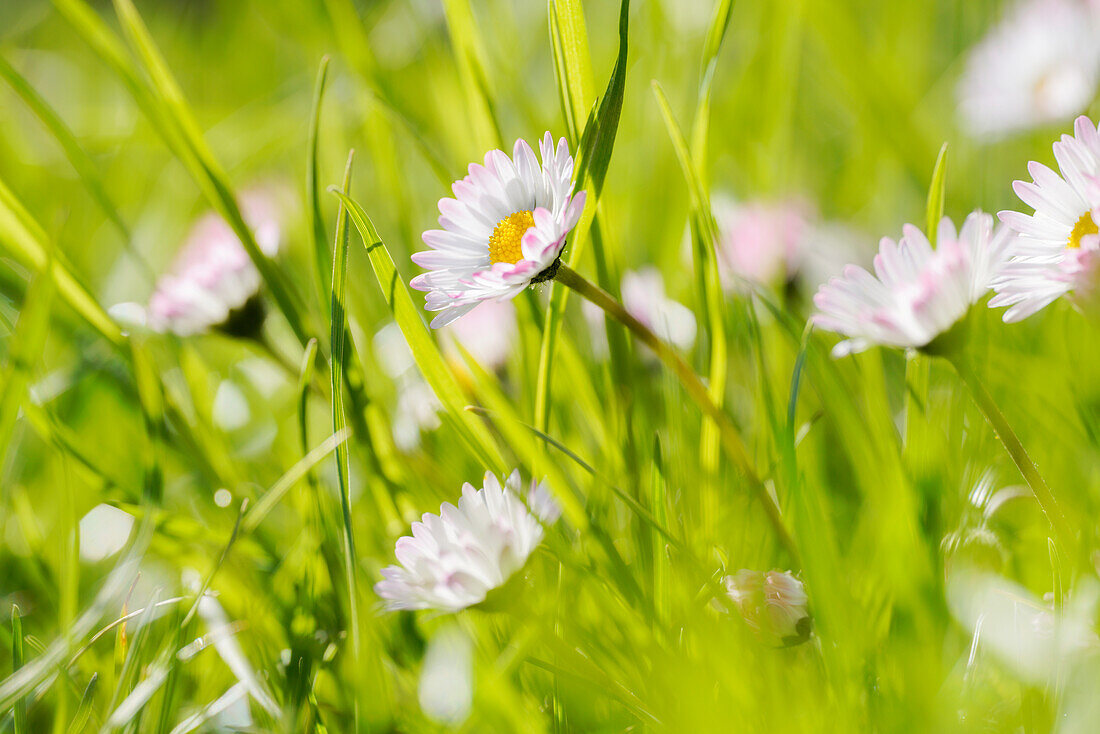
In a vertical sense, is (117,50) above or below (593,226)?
above

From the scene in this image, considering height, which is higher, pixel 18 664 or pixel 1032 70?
pixel 18 664

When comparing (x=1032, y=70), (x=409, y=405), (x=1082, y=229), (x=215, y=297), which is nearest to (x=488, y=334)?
(x=409, y=405)

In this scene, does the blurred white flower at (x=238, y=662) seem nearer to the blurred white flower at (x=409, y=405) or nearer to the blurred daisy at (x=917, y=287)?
the blurred white flower at (x=409, y=405)

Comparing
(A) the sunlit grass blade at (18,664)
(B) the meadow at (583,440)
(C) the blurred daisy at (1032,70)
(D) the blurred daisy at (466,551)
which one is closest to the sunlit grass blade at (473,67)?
(B) the meadow at (583,440)

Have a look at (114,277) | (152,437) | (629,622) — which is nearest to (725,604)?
(629,622)

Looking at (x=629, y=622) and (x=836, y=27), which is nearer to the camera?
(x=629, y=622)

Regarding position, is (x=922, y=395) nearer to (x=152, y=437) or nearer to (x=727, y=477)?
(x=727, y=477)

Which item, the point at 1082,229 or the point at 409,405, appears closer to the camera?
the point at 1082,229

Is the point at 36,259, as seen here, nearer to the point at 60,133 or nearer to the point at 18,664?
the point at 60,133
